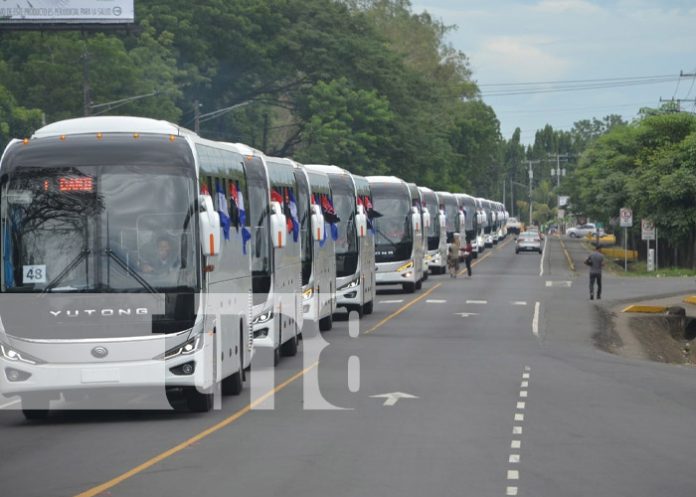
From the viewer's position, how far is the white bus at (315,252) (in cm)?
3089

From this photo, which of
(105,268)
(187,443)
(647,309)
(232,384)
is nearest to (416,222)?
(647,309)

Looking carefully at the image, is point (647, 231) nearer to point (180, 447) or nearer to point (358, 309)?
point (358, 309)

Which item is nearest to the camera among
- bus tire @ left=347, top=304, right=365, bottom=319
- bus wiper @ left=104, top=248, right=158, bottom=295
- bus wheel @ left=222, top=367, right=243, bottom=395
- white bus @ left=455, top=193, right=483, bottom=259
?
bus wiper @ left=104, top=248, right=158, bottom=295

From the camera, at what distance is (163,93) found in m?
75.8

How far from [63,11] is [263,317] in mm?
49017

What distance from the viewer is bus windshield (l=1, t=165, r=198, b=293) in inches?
709

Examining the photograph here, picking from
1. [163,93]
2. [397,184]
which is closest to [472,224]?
[163,93]

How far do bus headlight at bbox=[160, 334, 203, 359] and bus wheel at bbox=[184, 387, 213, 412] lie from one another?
772 millimetres

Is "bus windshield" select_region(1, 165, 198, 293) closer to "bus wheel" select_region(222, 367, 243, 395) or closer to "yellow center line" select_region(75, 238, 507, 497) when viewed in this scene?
"yellow center line" select_region(75, 238, 507, 497)

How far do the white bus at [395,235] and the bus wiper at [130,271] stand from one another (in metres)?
31.4

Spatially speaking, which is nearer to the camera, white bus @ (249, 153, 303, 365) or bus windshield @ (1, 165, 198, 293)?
bus windshield @ (1, 165, 198, 293)

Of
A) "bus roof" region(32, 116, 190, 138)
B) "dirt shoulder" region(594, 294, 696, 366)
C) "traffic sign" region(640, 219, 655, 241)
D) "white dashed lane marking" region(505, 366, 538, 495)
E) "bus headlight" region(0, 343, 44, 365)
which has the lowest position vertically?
"dirt shoulder" region(594, 294, 696, 366)

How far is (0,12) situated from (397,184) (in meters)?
28.1

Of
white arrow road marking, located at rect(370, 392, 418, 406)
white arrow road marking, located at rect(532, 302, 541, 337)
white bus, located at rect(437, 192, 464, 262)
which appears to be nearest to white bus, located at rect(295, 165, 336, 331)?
white arrow road marking, located at rect(532, 302, 541, 337)
